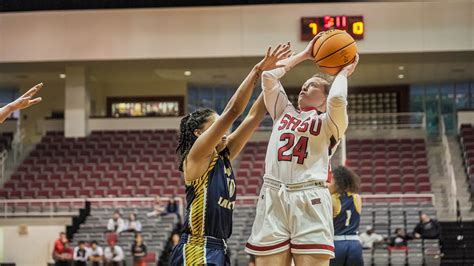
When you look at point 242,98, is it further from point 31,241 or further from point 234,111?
point 31,241

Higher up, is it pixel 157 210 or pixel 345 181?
pixel 345 181

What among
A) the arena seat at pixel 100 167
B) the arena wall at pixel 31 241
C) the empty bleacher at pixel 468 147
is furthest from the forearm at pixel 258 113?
the empty bleacher at pixel 468 147

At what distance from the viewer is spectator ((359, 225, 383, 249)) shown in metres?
14.5

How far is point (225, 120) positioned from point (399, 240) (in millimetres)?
11690

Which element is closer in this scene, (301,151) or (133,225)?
(301,151)

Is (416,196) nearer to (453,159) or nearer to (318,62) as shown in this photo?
(453,159)

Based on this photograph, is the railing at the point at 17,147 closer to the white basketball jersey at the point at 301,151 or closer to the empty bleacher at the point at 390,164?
the empty bleacher at the point at 390,164

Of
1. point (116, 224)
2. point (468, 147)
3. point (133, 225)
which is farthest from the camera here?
point (468, 147)

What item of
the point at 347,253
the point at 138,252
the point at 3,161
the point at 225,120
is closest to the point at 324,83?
the point at 225,120

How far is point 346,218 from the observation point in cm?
625

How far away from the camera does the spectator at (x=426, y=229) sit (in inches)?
581

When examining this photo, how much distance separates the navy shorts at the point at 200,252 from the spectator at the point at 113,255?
11.0 m

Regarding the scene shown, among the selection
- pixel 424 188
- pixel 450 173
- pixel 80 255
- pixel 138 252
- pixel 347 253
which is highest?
pixel 450 173

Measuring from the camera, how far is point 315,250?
3.76 metres
